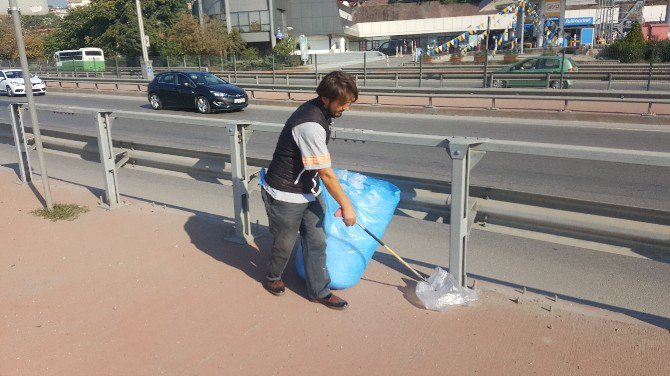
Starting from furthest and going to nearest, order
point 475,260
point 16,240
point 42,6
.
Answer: point 42,6, point 16,240, point 475,260

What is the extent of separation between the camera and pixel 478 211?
4047 mm

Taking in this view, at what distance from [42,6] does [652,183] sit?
810 cm

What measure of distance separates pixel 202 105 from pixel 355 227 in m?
15.9

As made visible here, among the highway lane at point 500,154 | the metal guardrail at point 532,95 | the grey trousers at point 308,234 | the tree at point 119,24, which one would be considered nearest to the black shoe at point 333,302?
the grey trousers at point 308,234

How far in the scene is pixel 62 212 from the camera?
6.11 metres

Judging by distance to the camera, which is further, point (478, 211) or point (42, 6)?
point (42, 6)

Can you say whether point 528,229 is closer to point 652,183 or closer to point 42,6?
point 652,183

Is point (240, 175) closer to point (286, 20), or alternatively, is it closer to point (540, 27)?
point (540, 27)

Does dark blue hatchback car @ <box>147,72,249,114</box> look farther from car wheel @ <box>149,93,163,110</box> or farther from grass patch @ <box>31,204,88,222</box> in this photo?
grass patch @ <box>31,204,88,222</box>

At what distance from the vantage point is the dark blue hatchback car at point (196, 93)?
61.7ft

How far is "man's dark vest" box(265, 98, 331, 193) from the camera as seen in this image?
3.52m

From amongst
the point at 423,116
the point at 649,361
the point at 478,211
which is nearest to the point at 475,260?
the point at 478,211

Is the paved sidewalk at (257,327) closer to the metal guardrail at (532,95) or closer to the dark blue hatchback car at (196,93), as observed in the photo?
the metal guardrail at (532,95)

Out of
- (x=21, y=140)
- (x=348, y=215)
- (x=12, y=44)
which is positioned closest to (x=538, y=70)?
(x=21, y=140)
